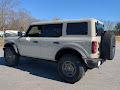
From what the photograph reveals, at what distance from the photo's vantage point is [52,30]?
4.28 m

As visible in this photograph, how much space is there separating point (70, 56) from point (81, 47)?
0.47 m

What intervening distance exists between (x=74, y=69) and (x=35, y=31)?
7.67 ft

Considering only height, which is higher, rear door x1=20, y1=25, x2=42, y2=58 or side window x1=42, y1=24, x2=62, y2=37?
side window x1=42, y1=24, x2=62, y2=37

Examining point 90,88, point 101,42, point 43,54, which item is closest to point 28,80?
point 43,54

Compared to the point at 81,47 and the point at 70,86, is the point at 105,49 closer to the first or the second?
the point at 81,47

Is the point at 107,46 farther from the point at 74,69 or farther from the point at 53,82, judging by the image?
the point at 53,82

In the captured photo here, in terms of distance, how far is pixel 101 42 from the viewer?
3562mm

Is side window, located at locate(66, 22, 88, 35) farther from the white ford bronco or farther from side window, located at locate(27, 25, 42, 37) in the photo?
side window, located at locate(27, 25, 42, 37)

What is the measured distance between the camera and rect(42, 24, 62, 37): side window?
4.10 metres

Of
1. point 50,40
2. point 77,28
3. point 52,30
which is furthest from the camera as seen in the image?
point 52,30

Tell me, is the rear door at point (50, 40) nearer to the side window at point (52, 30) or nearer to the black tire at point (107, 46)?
the side window at point (52, 30)

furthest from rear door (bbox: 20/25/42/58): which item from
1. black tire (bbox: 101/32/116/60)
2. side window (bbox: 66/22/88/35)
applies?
black tire (bbox: 101/32/116/60)

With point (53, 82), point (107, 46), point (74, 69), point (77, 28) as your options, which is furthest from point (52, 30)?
point (107, 46)

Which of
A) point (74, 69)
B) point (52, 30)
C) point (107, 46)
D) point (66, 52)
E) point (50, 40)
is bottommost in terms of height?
point (74, 69)
